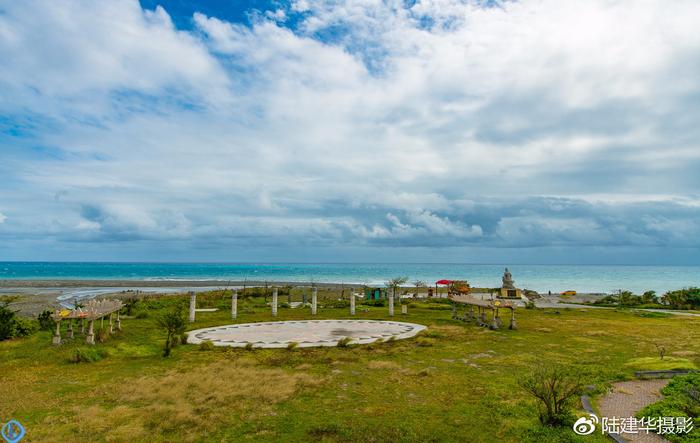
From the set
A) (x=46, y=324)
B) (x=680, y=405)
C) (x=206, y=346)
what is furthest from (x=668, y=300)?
→ (x=46, y=324)

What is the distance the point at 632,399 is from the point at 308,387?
29.4ft

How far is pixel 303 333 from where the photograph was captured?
21469 mm

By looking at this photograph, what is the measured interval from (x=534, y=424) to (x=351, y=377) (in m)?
5.76

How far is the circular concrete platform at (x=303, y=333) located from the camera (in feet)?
61.7

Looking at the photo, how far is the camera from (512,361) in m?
15.2

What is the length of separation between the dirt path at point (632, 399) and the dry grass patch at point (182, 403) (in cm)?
790

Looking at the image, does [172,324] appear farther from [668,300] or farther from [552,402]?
[668,300]

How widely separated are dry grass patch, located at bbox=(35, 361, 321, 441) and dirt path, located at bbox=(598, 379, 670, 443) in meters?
7.90

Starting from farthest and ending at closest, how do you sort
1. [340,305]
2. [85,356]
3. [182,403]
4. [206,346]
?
[340,305] → [206,346] → [85,356] → [182,403]

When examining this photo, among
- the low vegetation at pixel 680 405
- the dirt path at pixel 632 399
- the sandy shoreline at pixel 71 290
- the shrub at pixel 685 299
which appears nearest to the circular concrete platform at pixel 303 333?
the dirt path at pixel 632 399

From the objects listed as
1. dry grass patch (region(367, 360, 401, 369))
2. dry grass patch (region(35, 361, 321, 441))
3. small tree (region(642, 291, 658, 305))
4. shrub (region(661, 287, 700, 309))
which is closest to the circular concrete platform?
dry grass patch (region(367, 360, 401, 369))

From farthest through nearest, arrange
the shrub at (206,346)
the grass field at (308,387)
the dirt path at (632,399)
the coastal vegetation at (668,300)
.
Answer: the coastal vegetation at (668,300) < the shrub at (206,346) < the grass field at (308,387) < the dirt path at (632,399)

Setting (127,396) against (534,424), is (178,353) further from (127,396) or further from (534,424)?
(534,424)

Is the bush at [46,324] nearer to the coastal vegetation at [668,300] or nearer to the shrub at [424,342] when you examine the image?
the shrub at [424,342]
